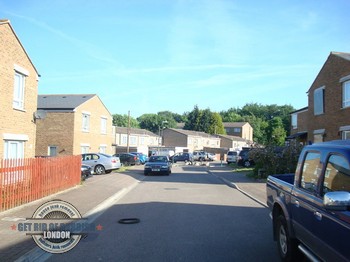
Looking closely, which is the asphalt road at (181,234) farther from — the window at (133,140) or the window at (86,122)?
the window at (133,140)

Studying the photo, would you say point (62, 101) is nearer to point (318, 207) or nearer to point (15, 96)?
point (15, 96)

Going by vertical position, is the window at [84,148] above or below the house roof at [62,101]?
below

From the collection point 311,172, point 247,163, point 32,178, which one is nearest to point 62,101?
point 247,163

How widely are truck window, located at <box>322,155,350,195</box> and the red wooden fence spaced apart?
8005 mm

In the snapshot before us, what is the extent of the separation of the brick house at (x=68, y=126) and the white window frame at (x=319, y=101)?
20.3 meters

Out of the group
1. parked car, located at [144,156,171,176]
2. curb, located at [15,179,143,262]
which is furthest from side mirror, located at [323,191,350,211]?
parked car, located at [144,156,171,176]

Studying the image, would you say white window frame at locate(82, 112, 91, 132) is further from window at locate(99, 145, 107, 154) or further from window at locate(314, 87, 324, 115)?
window at locate(314, 87, 324, 115)

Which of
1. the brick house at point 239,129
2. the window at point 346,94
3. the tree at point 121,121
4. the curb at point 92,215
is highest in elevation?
the tree at point 121,121

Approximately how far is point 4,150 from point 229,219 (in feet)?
33.6

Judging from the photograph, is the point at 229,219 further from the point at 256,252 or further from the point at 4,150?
the point at 4,150

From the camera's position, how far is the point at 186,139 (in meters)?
80.6

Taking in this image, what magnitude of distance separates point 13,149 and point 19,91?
2.60 m

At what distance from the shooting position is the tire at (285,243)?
527 cm

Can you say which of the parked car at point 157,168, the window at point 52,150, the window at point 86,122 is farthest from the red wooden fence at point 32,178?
the window at point 86,122
